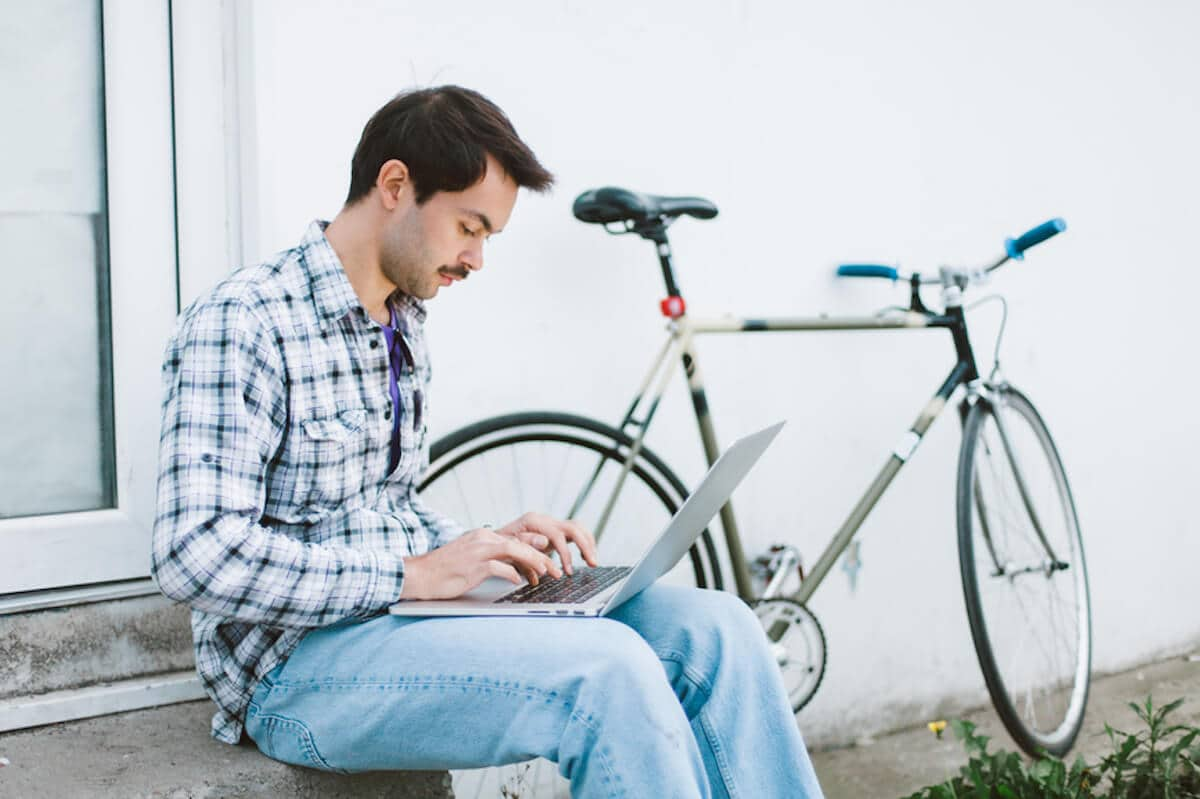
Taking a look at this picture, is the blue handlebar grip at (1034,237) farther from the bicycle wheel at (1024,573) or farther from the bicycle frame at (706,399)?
the bicycle wheel at (1024,573)

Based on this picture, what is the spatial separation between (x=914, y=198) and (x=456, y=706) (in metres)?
2.16

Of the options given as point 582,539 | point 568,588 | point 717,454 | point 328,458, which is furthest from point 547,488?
point 328,458

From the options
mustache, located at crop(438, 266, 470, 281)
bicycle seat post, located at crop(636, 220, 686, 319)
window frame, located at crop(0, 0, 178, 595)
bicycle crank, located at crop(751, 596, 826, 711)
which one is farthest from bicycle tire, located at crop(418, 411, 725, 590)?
mustache, located at crop(438, 266, 470, 281)

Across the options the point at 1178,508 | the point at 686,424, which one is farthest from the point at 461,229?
the point at 1178,508

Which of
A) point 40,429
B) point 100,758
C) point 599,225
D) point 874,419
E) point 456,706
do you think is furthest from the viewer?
point 874,419

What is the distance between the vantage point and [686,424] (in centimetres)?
280

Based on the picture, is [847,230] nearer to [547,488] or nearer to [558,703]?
[547,488]

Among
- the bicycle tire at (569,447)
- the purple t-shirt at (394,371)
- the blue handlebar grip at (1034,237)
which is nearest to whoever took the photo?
the purple t-shirt at (394,371)

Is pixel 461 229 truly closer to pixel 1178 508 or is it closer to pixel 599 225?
pixel 599 225

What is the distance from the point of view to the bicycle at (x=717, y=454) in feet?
8.13

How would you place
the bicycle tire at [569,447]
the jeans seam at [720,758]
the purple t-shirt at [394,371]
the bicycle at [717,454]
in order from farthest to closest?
1. the bicycle at [717,454]
2. the bicycle tire at [569,447]
3. the purple t-shirt at [394,371]
4. the jeans seam at [720,758]

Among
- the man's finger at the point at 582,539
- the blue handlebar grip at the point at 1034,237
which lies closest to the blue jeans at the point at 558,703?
the man's finger at the point at 582,539

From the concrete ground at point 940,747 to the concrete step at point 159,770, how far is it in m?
1.39

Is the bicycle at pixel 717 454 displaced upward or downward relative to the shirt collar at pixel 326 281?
downward
